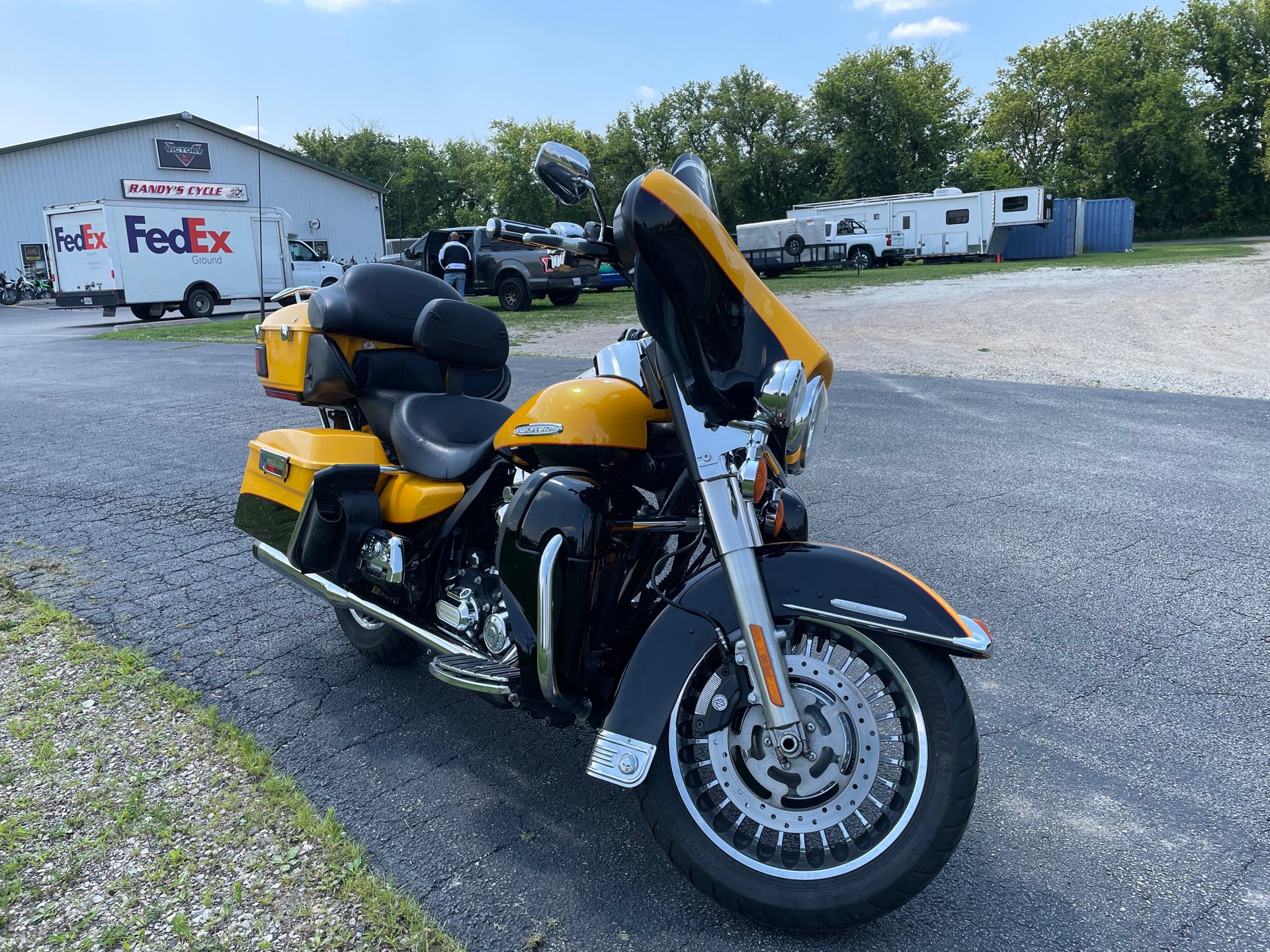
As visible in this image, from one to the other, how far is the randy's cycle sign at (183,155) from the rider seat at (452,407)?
36.7 m

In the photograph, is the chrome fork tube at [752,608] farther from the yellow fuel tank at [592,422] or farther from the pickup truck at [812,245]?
the pickup truck at [812,245]

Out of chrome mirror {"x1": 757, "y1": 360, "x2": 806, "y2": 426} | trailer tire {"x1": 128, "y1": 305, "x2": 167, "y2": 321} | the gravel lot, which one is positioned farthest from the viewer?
trailer tire {"x1": 128, "y1": 305, "x2": 167, "y2": 321}

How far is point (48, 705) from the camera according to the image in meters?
3.24

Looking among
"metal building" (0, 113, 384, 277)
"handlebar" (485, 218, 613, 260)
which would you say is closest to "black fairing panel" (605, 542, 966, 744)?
"handlebar" (485, 218, 613, 260)

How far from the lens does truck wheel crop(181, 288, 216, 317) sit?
77.6ft

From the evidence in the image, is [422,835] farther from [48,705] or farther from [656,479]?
[48,705]

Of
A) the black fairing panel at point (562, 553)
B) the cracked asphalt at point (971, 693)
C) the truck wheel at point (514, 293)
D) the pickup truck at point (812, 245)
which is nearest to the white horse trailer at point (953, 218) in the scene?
the pickup truck at point (812, 245)

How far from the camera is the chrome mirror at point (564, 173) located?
2.15 meters

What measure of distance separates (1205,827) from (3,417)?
32.9 ft

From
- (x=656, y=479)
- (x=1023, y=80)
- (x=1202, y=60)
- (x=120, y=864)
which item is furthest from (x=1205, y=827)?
(x=1202, y=60)

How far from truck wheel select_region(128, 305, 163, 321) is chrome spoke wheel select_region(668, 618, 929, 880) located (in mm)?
24369

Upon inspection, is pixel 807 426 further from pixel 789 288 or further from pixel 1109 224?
pixel 1109 224

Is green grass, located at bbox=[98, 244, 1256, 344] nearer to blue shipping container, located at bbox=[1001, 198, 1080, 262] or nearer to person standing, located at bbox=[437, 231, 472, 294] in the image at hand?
blue shipping container, located at bbox=[1001, 198, 1080, 262]

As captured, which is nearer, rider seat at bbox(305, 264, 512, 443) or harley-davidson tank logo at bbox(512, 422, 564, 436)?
harley-davidson tank logo at bbox(512, 422, 564, 436)
